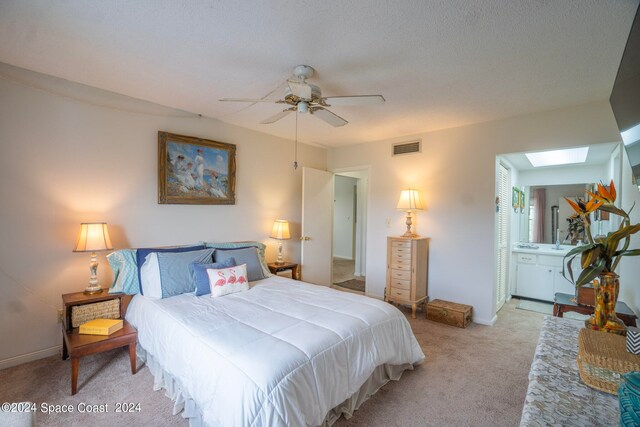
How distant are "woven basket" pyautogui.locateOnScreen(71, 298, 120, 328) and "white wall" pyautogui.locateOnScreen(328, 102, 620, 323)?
3.42 m

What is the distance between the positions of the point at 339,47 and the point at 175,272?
240 centimetres

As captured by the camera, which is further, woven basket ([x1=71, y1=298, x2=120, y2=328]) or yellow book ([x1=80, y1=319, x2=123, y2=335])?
woven basket ([x1=71, y1=298, x2=120, y2=328])

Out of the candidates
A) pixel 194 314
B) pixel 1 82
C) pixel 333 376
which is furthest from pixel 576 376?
pixel 1 82

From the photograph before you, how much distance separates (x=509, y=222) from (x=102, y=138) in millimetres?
5263

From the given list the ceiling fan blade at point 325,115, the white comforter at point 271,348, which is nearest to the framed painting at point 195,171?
the white comforter at point 271,348

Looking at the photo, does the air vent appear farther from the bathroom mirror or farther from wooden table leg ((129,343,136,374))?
wooden table leg ((129,343,136,374))

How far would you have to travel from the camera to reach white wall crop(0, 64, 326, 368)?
96.2 inches

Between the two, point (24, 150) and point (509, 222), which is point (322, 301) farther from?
point (509, 222)

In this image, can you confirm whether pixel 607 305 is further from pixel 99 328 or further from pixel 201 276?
pixel 99 328

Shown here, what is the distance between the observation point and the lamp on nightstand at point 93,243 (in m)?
2.52

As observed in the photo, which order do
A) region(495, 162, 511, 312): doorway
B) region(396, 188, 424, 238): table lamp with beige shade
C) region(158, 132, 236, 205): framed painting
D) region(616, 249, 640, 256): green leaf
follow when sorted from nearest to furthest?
1. region(616, 249, 640, 256): green leaf
2. region(158, 132, 236, 205): framed painting
3. region(495, 162, 511, 312): doorway
4. region(396, 188, 424, 238): table lamp with beige shade

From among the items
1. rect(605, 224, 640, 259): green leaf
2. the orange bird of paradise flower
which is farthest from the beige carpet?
the orange bird of paradise flower

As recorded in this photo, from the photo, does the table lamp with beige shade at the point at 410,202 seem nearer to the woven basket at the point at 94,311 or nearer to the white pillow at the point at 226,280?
the white pillow at the point at 226,280

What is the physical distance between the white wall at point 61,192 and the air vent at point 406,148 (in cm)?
273
